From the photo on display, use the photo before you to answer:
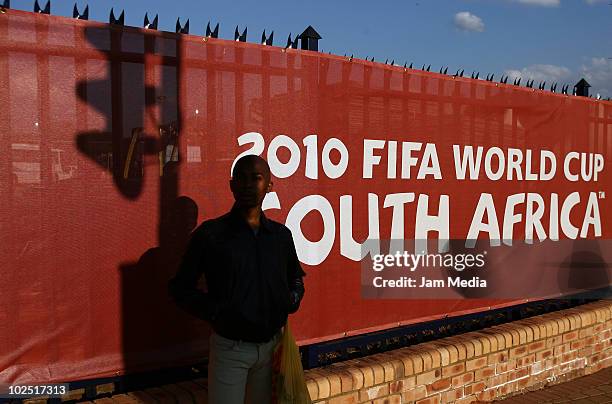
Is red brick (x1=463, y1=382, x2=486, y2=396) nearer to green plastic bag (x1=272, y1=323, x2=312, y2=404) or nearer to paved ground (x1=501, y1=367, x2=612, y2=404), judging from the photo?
paved ground (x1=501, y1=367, x2=612, y2=404)

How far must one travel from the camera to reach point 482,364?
14.1 ft

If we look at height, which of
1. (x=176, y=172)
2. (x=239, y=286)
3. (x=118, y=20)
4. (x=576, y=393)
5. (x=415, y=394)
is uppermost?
(x=118, y=20)

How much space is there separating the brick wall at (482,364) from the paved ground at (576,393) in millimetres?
65

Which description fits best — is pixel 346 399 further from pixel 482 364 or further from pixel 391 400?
pixel 482 364

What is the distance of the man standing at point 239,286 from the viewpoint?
7.63 ft

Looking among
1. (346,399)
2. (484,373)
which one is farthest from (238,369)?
(484,373)

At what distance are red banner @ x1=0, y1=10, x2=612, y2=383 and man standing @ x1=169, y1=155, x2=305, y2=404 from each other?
2.40 ft

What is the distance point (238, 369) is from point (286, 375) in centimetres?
20

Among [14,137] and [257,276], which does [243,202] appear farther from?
[14,137]

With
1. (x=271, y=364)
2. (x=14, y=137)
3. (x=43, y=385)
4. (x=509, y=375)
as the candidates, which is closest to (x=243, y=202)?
(x=271, y=364)

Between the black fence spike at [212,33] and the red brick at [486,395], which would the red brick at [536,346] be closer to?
the red brick at [486,395]

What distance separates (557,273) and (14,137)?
4423 millimetres

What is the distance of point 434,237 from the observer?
4250mm

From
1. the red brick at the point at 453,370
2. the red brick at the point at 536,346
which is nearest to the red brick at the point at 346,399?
the red brick at the point at 453,370
